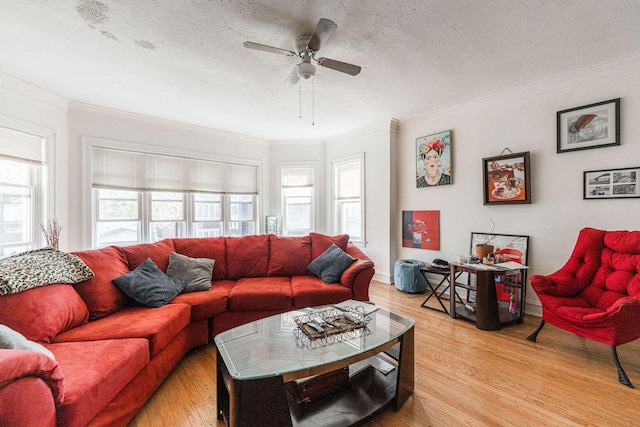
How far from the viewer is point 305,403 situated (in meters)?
1.63

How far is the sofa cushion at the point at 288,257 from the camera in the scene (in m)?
3.45

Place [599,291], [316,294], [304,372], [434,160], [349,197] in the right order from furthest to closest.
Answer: [349,197] → [434,160] → [316,294] → [599,291] → [304,372]

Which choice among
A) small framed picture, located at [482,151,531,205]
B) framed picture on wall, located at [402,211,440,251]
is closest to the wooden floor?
small framed picture, located at [482,151,531,205]

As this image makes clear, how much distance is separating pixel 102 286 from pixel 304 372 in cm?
194

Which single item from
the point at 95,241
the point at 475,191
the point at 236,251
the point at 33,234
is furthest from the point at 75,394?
the point at 475,191

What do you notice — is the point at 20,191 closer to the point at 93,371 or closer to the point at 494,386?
the point at 93,371

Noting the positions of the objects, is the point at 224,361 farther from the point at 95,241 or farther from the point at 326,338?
the point at 95,241

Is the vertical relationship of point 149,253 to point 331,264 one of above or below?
above

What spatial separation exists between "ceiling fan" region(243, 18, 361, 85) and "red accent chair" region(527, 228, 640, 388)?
107 inches

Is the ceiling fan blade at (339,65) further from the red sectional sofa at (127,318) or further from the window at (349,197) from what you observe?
the window at (349,197)

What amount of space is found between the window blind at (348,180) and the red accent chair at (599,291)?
10.5ft

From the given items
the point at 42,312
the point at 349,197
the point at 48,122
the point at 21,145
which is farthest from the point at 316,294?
the point at 48,122

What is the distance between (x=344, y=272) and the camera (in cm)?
311

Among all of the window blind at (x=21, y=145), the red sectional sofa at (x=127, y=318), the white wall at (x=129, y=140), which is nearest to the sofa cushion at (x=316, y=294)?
the red sectional sofa at (x=127, y=318)
